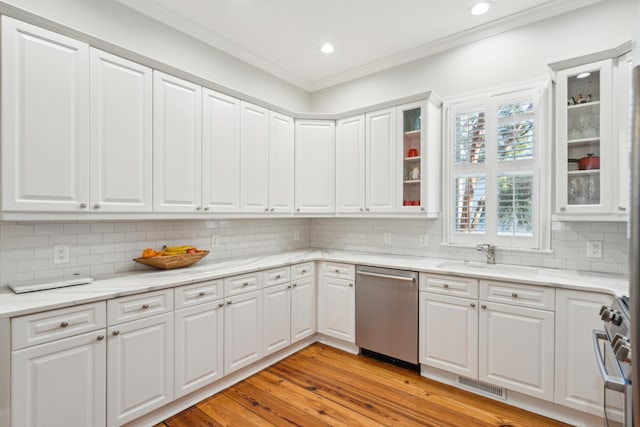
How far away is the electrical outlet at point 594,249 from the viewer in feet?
8.00

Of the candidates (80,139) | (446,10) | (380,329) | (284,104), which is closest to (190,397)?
(380,329)

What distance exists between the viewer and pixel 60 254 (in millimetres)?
2205

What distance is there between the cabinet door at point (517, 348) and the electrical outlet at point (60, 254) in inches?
118

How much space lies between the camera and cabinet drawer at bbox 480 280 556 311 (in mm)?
2217

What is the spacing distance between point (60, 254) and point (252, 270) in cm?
132

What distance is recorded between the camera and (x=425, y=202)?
9.96ft

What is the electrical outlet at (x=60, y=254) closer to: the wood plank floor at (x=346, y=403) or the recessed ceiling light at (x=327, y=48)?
the wood plank floor at (x=346, y=403)

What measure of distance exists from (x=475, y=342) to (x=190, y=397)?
2.17 m

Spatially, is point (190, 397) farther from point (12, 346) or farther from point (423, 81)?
point (423, 81)

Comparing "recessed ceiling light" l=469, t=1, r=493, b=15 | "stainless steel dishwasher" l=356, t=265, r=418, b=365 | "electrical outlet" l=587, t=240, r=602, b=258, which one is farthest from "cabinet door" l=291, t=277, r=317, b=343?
"recessed ceiling light" l=469, t=1, r=493, b=15

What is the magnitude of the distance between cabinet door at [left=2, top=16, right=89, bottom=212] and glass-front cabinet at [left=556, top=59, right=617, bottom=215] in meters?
3.24

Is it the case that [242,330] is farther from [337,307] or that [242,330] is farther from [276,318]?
[337,307]

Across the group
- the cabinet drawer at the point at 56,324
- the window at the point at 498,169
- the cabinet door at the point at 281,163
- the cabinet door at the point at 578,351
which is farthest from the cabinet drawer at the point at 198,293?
the cabinet door at the point at 578,351

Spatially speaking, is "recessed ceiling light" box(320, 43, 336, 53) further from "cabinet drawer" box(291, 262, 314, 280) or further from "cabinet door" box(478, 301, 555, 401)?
"cabinet door" box(478, 301, 555, 401)
